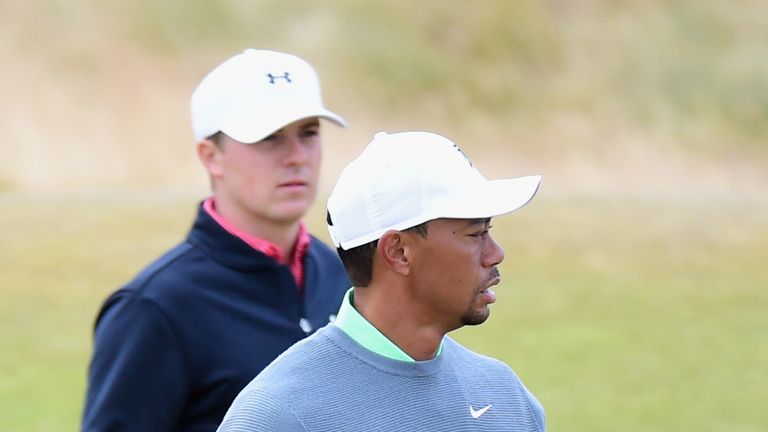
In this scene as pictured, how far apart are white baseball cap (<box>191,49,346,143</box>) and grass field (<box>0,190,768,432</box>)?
5379 millimetres

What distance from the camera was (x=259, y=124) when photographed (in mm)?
3576

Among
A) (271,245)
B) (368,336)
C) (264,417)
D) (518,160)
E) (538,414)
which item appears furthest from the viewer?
(518,160)

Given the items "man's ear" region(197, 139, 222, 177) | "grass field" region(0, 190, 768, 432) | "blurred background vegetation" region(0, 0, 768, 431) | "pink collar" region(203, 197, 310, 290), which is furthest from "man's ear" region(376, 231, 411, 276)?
"blurred background vegetation" region(0, 0, 768, 431)

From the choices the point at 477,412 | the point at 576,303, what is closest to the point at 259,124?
the point at 477,412

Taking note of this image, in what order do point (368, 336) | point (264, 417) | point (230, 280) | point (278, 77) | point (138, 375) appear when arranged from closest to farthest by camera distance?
point (264, 417) → point (368, 336) → point (138, 375) → point (230, 280) → point (278, 77)

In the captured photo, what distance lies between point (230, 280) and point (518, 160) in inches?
914

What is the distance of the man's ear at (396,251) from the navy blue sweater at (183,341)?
0.85m

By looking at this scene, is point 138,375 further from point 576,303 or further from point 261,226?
point 576,303

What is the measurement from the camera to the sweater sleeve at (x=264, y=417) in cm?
218

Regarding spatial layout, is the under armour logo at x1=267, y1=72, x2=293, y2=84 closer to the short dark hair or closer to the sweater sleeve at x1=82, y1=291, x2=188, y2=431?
the sweater sleeve at x1=82, y1=291, x2=188, y2=431

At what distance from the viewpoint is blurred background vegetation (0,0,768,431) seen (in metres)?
10.6

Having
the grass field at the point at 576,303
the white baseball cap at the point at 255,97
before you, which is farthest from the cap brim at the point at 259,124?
the grass field at the point at 576,303

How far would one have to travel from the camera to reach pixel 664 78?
3083cm

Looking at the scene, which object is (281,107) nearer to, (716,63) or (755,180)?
(755,180)
